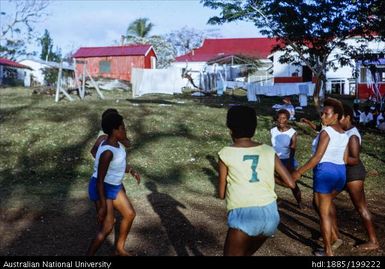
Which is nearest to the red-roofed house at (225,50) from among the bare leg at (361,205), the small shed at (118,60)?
the small shed at (118,60)

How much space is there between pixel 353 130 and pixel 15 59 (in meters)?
63.9

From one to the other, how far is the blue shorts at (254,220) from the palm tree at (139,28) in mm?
60589

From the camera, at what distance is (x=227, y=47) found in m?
50.8

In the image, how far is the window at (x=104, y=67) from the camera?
47.0 m

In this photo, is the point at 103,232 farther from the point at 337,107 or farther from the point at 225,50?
the point at 225,50

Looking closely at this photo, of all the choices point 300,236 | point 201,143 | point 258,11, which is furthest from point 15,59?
point 300,236

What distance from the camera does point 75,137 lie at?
11.9m

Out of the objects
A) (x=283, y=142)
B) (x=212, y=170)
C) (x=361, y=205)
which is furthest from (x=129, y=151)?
(x=361, y=205)

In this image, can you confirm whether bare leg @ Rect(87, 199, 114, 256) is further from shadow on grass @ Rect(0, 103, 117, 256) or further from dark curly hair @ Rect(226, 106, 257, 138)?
dark curly hair @ Rect(226, 106, 257, 138)

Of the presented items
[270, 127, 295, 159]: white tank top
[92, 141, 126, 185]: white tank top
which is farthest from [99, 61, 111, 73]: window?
[92, 141, 126, 185]: white tank top

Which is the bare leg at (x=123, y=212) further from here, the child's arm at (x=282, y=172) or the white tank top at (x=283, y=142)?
the white tank top at (x=283, y=142)

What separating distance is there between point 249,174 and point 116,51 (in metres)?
45.1

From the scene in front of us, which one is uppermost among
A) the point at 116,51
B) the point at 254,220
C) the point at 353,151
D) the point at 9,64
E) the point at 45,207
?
the point at 116,51

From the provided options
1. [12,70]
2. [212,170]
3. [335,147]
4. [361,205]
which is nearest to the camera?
[335,147]
